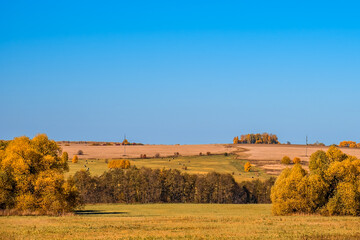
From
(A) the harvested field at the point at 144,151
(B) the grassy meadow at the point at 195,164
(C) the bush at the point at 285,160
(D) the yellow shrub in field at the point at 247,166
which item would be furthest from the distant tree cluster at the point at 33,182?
(A) the harvested field at the point at 144,151

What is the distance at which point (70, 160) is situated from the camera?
490 feet

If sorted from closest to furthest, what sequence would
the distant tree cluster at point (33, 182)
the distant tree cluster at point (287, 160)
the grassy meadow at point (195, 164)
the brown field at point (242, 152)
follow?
the distant tree cluster at point (33, 182) → the grassy meadow at point (195, 164) → the distant tree cluster at point (287, 160) → the brown field at point (242, 152)

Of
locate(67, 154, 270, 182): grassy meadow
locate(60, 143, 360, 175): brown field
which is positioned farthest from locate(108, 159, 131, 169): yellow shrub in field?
locate(60, 143, 360, 175): brown field

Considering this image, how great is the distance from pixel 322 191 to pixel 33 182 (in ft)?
134

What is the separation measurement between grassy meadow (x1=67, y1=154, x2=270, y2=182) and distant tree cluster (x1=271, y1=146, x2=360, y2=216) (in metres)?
52.7

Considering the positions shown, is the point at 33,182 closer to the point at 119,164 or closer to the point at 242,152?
the point at 119,164

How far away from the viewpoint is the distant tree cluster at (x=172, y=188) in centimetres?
10175

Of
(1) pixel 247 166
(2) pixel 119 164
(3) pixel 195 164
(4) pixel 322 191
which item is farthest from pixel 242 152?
(4) pixel 322 191

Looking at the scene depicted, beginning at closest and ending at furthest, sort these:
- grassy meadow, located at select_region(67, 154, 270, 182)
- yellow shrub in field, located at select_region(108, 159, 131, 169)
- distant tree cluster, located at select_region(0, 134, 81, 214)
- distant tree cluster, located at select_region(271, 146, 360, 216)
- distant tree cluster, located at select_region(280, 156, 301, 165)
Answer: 1. distant tree cluster, located at select_region(0, 134, 81, 214)
2. distant tree cluster, located at select_region(271, 146, 360, 216)
3. grassy meadow, located at select_region(67, 154, 270, 182)
4. yellow shrub in field, located at select_region(108, 159, 131, 169)
5. distant tree cluster, located at select_region(280, 156, 301, 165)

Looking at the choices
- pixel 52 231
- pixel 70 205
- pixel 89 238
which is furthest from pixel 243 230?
pixel 70 205

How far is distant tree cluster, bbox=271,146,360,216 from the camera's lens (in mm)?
63250

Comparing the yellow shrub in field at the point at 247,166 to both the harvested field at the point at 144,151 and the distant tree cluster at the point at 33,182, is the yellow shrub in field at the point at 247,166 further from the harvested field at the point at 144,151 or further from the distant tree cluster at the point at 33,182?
the distant tree cluster at the point at 33,182

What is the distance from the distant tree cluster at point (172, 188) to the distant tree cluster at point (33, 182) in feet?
129

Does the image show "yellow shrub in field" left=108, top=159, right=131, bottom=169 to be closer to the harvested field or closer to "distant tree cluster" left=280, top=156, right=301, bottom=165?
the harvested field
